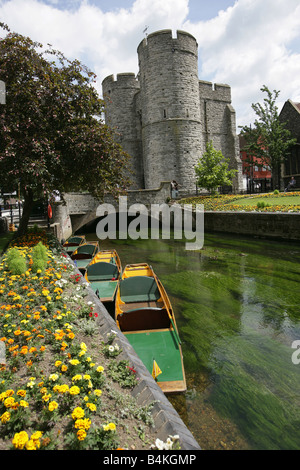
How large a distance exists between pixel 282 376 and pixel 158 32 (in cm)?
3175

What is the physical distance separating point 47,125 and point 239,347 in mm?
8206

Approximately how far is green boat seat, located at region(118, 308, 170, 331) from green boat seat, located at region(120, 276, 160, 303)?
1.58 metres

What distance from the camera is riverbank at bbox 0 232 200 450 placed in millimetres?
2593

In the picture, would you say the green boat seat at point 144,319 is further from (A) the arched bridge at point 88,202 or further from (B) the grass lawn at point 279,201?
(A) the arched bridge at point 88,202

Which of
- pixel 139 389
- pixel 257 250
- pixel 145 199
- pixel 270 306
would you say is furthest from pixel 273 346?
pixel 145 199

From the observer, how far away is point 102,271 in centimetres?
939

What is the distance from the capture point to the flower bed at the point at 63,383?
2.58 m

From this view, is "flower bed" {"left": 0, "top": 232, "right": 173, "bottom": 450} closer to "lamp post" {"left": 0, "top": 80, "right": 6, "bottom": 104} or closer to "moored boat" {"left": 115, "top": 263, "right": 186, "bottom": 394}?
"moored boat" {"left": 115, "top": 263, "right": 186, "bottom": 394}

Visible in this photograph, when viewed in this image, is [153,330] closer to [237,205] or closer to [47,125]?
[47,125]

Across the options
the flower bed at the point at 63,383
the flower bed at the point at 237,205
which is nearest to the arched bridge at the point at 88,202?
the flower bed at the point at 237,205

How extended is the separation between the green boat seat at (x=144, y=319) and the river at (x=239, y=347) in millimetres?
845

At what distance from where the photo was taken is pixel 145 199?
2434cm

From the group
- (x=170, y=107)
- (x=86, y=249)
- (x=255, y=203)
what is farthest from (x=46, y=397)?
(x=170, y=107)

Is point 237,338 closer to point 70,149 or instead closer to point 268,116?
point 70,149
